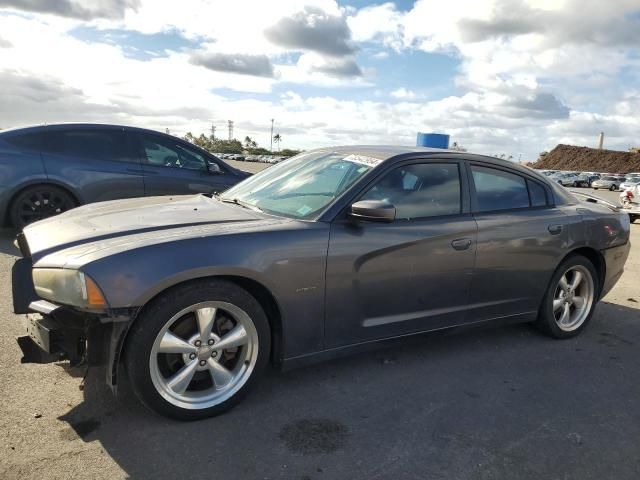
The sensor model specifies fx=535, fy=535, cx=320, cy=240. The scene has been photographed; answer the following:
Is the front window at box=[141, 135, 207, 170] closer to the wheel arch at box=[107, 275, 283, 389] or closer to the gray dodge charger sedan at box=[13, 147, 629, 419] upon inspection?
the gray dodge charger sedan at box=[13, 147, 629, 419]

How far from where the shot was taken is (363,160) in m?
3.72

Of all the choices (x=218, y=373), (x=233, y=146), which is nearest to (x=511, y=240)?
(x=218, y=373)

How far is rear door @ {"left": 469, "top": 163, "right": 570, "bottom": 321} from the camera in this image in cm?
392

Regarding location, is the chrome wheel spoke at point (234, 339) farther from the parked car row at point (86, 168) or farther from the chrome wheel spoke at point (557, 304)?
the parked car row at point (86, 168)

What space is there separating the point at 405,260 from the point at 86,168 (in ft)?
16.9

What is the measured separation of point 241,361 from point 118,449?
2.55 ft

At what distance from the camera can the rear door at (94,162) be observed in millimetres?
6887

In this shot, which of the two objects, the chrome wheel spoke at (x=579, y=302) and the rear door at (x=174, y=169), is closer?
the chrome wheel spoke at (x=579, y=302)

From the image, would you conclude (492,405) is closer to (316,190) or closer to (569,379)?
(569,379)

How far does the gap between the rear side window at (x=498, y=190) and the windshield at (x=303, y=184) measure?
0.91m

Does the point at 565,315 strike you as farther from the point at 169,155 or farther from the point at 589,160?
the point at 589,160

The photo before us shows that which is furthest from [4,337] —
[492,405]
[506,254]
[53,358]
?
[506,254]

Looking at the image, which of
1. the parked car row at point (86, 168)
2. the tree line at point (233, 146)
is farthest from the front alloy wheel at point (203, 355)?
the tree line at point (233, 146)

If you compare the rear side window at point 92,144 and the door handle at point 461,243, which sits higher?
the rear side window at point 92,144
